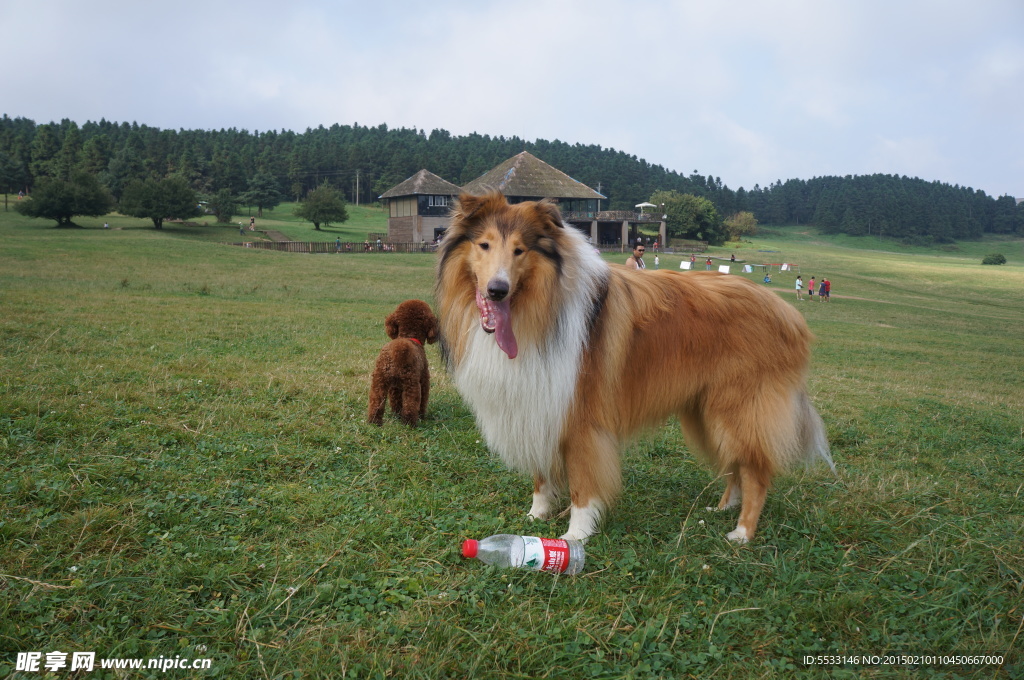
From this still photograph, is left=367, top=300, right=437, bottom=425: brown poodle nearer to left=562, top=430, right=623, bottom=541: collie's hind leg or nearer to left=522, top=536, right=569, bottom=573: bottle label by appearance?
left=562, top=430, right=623, bottom=541: collie's hind leg

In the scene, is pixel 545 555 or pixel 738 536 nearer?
pixel 545 555

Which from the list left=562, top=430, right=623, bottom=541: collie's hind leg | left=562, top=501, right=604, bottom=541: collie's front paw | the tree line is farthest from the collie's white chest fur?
the tree line

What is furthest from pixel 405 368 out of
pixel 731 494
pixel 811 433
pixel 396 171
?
pixel 396 171

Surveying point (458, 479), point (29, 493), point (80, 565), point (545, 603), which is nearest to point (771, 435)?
point (545, 603)

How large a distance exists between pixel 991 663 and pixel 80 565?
450cm

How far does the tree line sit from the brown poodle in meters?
79.0

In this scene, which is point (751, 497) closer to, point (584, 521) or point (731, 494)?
point (731, 494)

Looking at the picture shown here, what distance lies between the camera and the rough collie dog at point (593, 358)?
4.01 m

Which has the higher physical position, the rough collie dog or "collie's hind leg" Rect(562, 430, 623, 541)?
the rough collie dog

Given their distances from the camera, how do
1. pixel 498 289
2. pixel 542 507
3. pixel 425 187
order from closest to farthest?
pixel 498 289 < pixel 542 507 < pixel 425 187

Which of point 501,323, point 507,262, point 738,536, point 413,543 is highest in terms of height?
point 507,262

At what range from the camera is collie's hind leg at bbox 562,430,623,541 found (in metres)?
4.20

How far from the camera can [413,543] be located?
3.80 meters

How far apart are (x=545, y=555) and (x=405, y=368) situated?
9.63 feet
